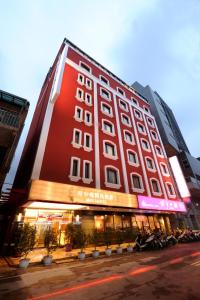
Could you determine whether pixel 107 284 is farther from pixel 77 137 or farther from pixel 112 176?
pixel 77 137

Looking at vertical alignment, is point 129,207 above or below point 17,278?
above

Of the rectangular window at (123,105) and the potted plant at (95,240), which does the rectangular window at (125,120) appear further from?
the potted plant at (95,240)

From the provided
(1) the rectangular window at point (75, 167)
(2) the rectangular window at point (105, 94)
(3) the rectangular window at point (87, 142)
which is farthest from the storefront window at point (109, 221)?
(2) the rectangular window at point (105, 94)

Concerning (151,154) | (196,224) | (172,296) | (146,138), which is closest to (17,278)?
(172,296)

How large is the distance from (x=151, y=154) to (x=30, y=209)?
17792 millimetres

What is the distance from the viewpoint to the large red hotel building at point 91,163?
514 inches

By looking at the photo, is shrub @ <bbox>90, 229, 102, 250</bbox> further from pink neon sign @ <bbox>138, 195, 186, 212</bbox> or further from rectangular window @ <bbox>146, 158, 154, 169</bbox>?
rectangular window @ <bbox>146, 158, 154, 169</bbox>

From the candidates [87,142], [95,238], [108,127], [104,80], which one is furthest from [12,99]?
[104,80]

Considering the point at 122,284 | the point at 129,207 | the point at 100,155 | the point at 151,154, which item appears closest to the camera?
the point at 122,284

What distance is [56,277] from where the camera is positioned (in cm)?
693

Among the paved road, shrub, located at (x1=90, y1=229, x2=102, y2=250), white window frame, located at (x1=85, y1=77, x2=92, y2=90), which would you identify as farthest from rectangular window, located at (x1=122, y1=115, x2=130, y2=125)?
the paved road

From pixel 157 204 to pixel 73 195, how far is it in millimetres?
10501

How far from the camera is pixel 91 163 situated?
15.9m

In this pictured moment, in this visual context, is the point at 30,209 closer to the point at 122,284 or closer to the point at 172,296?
the point at 122,284
